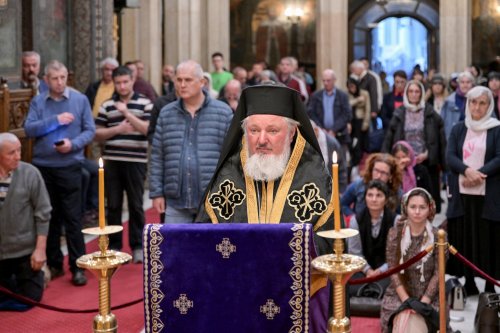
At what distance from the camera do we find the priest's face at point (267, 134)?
17.2 ft

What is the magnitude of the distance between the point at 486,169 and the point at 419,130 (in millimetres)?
3218

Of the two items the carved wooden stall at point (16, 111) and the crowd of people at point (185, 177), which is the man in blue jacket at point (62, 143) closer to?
the crowd of people at point (185, 177)

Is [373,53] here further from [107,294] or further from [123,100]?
[107,294]

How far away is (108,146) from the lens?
1041 cm

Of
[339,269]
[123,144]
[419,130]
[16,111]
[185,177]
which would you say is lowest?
[339,269]

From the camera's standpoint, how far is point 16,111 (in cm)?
1082

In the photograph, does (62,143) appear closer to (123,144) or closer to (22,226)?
(123,144)

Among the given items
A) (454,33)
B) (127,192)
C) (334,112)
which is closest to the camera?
(127,192)

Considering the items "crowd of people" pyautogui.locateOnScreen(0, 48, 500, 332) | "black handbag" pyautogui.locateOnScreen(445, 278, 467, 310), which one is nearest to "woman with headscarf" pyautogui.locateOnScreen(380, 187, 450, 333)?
"crowd of people" pyautogui.locateOnScreen(0, 48, 500, 332)

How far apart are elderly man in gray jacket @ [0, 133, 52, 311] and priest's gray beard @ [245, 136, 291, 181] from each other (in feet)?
12.8

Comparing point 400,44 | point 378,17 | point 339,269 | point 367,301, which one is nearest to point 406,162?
point 367,301

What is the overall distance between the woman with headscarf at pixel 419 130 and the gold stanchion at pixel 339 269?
824 cm

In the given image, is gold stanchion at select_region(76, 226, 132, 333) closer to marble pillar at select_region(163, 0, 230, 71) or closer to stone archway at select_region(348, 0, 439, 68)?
marble pillar at select_region(163, 0, 230, 71)

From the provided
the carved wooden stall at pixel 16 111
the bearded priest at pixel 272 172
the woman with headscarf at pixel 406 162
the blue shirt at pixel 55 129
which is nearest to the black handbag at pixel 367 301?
the woman with headscarf at pixel 406 162
